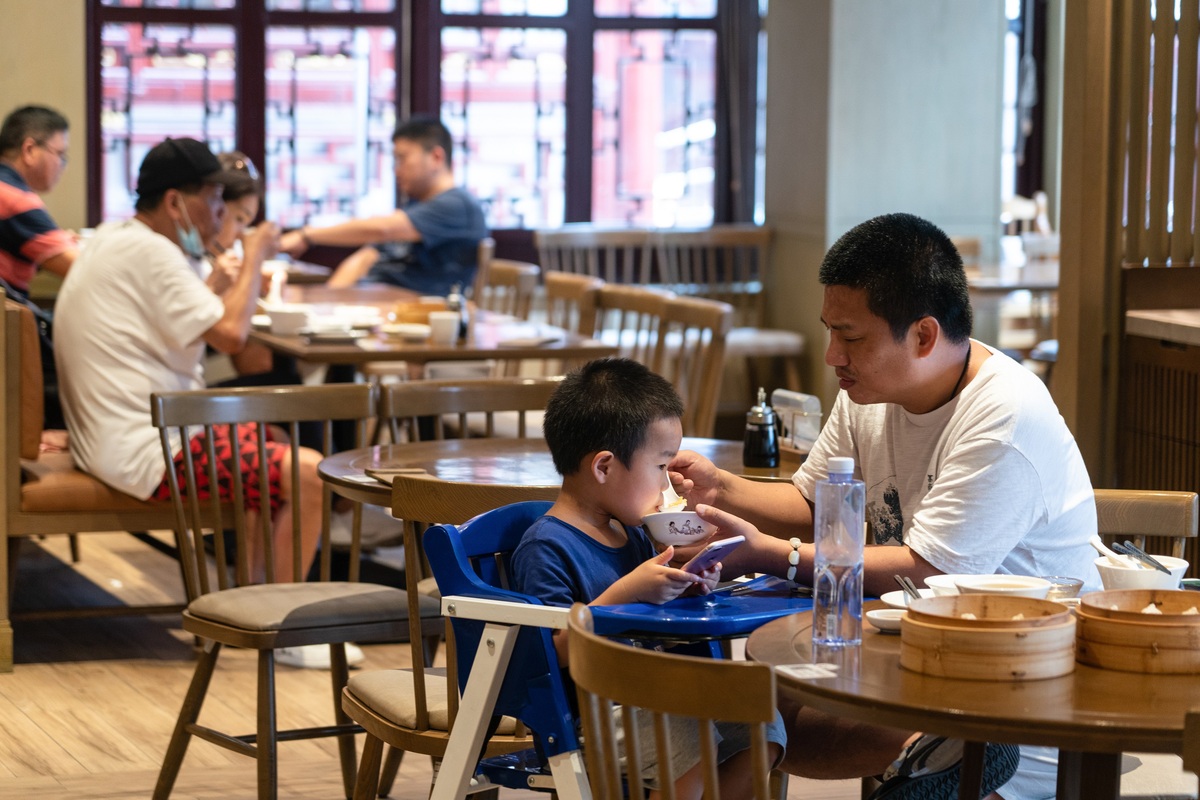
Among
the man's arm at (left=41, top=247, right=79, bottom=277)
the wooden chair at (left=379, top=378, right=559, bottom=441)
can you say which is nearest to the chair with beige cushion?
the wooden chair at (left=379, top=378, right=559, bottom=441)

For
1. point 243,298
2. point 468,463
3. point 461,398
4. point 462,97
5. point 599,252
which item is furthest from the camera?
point 599,252

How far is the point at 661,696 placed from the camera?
5.19 ft

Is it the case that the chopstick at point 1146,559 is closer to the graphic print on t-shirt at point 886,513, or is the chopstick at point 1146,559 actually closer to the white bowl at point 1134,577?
the white bowl at point 1134,577

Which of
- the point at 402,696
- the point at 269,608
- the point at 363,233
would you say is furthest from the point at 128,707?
the point at 363,233

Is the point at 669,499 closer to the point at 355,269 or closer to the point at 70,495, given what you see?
the point at 70,495

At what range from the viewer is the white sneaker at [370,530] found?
509 centimetres

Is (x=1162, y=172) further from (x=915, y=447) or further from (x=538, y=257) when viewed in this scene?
(x=538, y=257)

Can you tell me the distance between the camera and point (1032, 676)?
5.48 ft

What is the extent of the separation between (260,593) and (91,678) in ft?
3.99

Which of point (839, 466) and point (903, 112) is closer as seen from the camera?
point (839, 466)

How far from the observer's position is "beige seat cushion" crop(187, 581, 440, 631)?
3016 mm

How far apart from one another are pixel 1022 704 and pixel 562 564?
30.3 inches

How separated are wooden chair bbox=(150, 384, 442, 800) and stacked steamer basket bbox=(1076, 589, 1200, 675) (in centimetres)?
136

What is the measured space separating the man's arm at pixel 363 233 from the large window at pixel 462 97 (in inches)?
61.4
